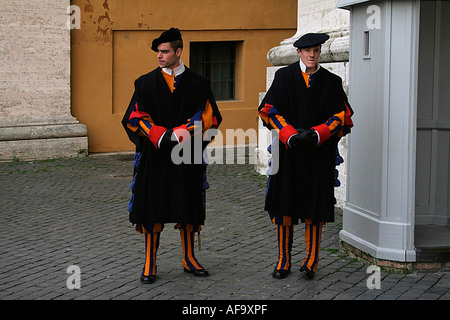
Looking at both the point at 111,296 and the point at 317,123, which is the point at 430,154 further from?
the point at 111,296

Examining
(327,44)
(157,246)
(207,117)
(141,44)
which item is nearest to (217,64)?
(141,44)

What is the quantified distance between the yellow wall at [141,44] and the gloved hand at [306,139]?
8226mm

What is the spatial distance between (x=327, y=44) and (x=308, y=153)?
3441 millimetres

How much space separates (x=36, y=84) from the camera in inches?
505

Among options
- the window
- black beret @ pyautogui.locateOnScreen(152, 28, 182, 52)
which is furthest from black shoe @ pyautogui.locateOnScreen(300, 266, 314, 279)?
the window

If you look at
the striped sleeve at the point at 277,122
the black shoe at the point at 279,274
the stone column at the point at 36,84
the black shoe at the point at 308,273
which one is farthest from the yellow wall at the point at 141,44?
the black shoe at the point at 308,273

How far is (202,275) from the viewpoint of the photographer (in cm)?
612

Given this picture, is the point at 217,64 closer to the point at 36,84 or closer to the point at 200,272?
the point at 36,84

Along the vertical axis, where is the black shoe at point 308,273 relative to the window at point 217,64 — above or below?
below

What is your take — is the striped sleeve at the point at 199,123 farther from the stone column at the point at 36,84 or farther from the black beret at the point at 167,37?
the stone column at the point at 36,84

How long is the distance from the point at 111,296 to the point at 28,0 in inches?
324

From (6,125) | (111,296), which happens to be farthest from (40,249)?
(6,125)

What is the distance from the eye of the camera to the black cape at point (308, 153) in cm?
592

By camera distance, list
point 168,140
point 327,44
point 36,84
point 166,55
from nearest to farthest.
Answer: point 168,140
point 166,55
point 327,44
point 36,84
